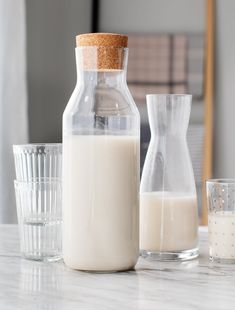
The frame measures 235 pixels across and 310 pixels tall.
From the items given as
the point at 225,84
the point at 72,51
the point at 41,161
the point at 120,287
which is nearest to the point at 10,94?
the point at 72,51

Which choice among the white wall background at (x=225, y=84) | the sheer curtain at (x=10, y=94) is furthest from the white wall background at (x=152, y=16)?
the sheer curtain at (x=10, y=94)

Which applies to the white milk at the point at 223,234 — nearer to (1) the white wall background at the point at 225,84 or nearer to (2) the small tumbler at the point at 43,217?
(2) the small tumbler at the point at 43,217

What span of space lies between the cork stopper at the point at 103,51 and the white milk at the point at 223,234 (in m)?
0.30

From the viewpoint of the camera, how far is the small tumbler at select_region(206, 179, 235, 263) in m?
1.13

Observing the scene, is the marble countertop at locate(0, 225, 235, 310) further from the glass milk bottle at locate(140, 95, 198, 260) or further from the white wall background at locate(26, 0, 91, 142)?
the white wall background at locate(26, 0, 91, 142)

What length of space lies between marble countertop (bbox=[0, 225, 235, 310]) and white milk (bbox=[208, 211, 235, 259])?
0.09 ft

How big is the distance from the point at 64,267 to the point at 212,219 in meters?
0.26

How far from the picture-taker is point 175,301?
0.88 meters

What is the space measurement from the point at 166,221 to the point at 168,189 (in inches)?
2.1

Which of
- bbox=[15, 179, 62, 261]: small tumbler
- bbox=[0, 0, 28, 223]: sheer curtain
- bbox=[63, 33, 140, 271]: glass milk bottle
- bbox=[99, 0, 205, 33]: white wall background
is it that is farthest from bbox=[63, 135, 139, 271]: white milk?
bbox=[99, 0, 205, 33]: white wall background

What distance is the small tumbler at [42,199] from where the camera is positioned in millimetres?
1156

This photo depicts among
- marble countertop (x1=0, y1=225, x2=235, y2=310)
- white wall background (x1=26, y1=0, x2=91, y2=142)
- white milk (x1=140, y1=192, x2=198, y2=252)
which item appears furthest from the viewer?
white wall background (x1=26, y1=0, x2=91, y2=142)

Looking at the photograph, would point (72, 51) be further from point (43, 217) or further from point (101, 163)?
point (101, 163)

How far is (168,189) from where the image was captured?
115cm
